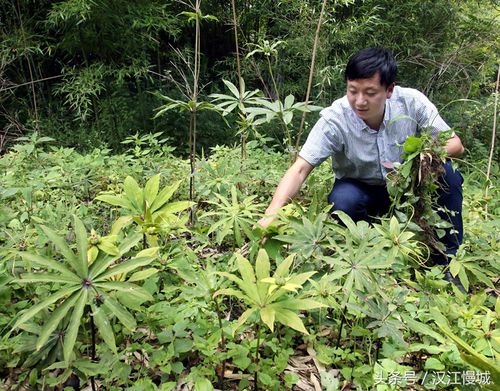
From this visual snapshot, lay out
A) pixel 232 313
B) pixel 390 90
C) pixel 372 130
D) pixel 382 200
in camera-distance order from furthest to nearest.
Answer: pixel 382 200 < pixel 372 130 < pixel 390 90 < pixel 232 313

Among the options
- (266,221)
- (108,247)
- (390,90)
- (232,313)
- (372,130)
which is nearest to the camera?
(108,247)

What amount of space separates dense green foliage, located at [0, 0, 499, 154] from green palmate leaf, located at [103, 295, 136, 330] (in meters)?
3.14

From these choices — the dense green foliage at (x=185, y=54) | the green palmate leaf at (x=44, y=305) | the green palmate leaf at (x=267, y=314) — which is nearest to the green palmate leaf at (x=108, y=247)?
the green palmate leaf at (x=44, y=305)

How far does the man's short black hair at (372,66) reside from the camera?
173 cm

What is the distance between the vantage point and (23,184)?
210 cm

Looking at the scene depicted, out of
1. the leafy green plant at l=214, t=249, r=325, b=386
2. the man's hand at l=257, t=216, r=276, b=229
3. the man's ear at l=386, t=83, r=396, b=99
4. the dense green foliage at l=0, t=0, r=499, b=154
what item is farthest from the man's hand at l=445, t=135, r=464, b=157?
the dense green foliage at l=0, t=0, r=499, b=154

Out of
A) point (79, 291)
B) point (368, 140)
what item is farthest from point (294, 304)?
point (368, 140)

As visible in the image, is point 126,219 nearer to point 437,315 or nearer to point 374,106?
point 437,315

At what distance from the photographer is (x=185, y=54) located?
4348mm

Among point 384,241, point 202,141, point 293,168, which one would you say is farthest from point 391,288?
point 202,141

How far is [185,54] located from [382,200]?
2.98m

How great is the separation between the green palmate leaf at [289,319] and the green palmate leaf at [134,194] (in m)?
0.59

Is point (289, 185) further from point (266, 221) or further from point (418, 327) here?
point (418, 327)

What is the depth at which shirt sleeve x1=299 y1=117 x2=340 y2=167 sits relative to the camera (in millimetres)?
1906
